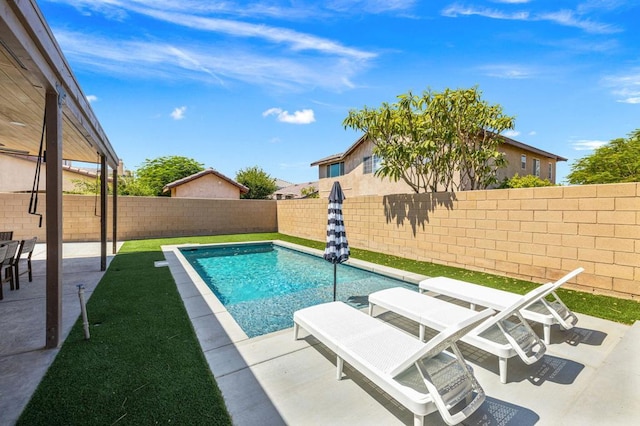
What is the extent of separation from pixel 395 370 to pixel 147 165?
41.7m

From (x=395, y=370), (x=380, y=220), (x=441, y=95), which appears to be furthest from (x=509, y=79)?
(x=395, y=370)

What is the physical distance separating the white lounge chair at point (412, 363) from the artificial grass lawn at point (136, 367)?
129 cm

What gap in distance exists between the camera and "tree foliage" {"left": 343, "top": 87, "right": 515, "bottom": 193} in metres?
9.42

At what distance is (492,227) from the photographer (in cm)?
768

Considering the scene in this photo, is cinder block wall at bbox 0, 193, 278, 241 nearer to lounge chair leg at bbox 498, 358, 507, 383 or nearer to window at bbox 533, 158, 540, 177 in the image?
lounge chair leg at bbox 498, 358, 507, 383

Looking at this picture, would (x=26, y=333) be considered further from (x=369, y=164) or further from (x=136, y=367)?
(x=369, y=164)

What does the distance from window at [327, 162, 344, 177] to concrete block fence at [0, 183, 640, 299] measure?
11.2 metres

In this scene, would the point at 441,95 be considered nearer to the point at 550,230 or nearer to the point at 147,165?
the point at 550,230

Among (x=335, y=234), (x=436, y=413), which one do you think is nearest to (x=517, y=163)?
(x=335, y=234)

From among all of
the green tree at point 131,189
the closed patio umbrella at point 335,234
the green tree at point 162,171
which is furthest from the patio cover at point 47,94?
the green tree at point 162,171

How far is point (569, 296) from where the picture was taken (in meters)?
5.67

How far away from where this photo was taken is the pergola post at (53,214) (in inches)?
139

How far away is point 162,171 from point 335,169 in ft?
73.2

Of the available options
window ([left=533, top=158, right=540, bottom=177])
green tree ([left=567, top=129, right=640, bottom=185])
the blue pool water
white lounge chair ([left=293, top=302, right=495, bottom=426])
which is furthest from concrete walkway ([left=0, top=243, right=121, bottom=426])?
green tree ([left=567, top=129, right=640, bottom=185])
